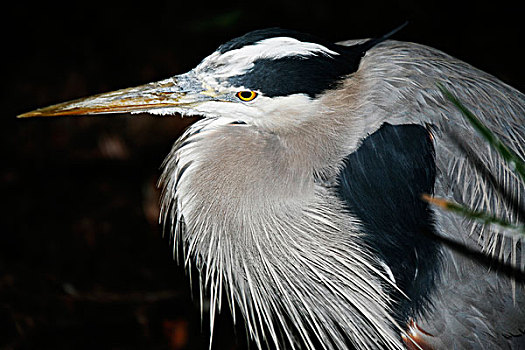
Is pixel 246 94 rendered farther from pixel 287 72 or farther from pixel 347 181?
pixel 347 181

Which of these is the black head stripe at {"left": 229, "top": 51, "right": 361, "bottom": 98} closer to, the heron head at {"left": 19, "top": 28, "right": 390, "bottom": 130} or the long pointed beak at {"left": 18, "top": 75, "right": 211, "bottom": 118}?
the heron head at {"left": 19, "top": 28, "right": 390, "bottom": 130}

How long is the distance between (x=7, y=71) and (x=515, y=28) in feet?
10.5

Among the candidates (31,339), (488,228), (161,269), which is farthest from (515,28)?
(31,339)

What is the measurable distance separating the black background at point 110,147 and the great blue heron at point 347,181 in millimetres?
974

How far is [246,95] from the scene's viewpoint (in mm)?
1400

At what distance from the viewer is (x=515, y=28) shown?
9.75ft

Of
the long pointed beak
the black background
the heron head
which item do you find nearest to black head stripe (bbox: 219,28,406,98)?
the heron head

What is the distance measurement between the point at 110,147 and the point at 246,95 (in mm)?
2092

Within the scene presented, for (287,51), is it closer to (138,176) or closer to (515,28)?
(138,176)

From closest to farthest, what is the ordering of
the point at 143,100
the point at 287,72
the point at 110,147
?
the point at 287,72, the point at 143,100, the point at 110,147

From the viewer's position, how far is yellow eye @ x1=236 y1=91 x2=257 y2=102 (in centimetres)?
139

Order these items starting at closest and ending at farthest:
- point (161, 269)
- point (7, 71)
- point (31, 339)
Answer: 1. point (31, 339)
2. point (161, 269)
3. point (7, 71)

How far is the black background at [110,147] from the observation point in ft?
8.37

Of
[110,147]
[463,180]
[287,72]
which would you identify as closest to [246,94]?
[287,72]
